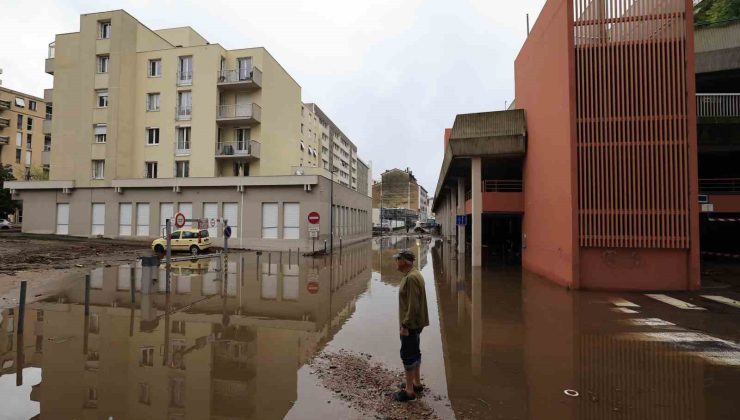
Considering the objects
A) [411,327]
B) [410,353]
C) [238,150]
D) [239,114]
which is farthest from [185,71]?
[410,353]

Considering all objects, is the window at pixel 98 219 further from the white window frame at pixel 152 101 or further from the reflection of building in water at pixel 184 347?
the reflection of building in water at pixel 184 347

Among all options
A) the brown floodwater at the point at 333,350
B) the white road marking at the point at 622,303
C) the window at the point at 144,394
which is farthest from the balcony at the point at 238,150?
the window at the point at 144,394

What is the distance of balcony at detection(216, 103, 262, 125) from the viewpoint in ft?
96.6

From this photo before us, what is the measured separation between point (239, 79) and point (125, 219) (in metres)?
13.9

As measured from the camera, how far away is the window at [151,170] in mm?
30527

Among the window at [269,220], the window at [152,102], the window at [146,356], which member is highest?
the window at [152,102]

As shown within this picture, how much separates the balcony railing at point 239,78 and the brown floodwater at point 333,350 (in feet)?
70.0

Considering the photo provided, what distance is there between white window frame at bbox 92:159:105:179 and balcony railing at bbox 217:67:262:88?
1151 centimetres

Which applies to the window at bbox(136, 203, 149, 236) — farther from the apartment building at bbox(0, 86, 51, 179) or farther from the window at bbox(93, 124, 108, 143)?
the apartment building at bbox(0, 86, 51, 179)

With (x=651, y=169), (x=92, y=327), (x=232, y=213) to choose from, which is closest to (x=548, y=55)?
(x=651, y=169)

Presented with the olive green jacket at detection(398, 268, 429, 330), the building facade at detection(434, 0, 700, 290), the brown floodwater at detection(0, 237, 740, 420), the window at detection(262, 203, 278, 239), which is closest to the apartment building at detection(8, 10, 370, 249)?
the window at detection(262, 203, 278, 239)

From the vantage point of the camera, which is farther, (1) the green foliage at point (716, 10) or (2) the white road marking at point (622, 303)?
(1) the green foliage at point (716, 10)

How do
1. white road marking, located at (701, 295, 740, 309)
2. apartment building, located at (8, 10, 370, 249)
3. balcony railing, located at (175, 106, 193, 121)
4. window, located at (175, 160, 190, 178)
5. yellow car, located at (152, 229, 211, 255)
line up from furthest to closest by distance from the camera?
1. balcony railing, located at (175, 106, 193, 121)
2. window, located at (175, 160, 190, 178)
3. apartment building, located at (8, 10, 370, 249)
4. yellow car, located at (152, 229, 211, 255)
5. white road marking, located at (701, 295, 740, 309)

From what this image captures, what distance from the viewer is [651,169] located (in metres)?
12.3
